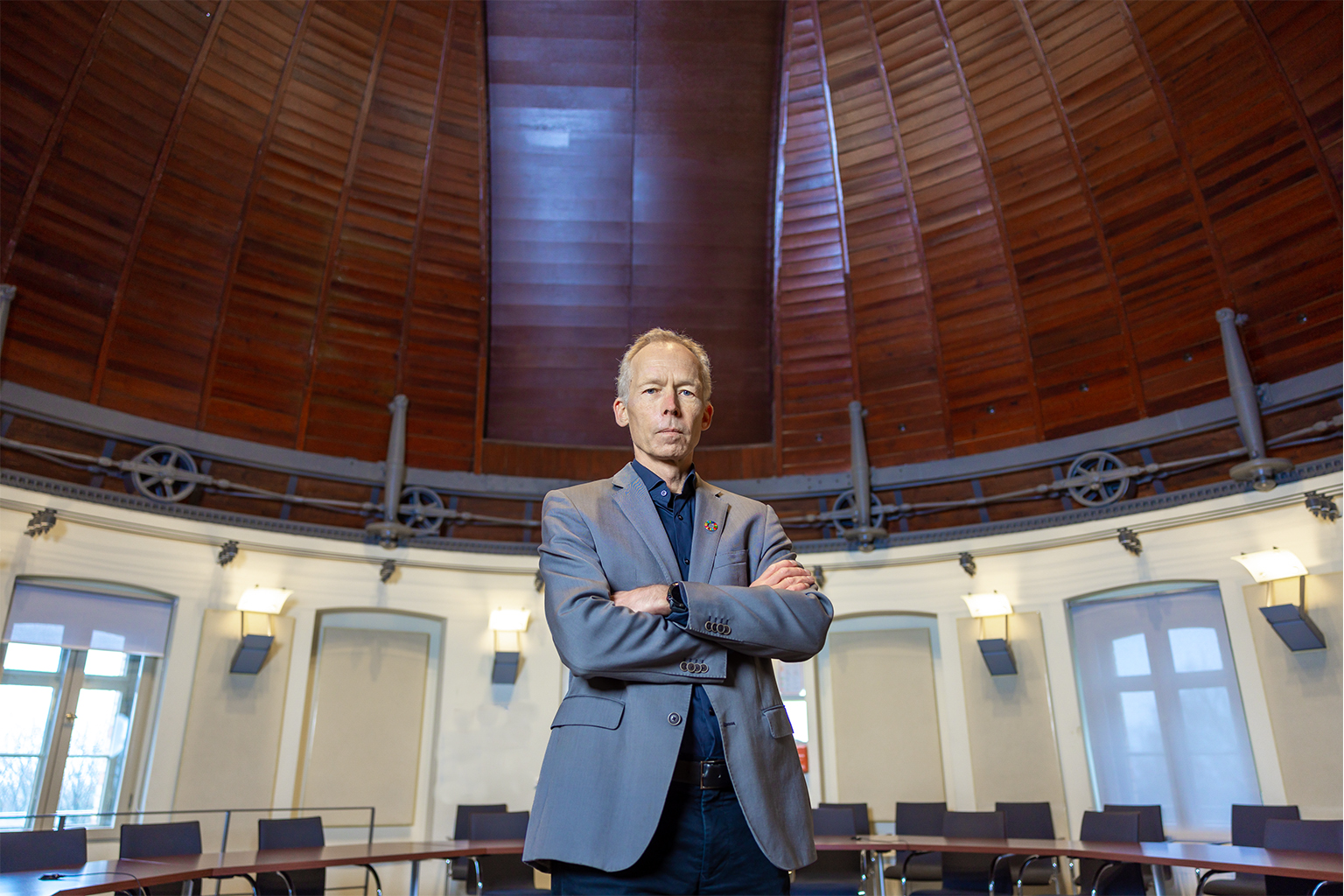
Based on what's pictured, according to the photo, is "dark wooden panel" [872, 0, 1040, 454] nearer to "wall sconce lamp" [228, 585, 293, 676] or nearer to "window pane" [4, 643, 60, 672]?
"wall sconce lamp" [228, 585, 293, 676]

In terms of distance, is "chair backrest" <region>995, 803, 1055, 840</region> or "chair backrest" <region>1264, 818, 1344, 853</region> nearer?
"chair backrest" <region>1264, 818, 1344, 853</region>

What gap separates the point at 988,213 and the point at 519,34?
4.70 metres

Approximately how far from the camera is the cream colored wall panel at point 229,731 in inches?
293

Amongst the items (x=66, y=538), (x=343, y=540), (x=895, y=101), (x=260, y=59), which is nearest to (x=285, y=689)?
(x=343, y=540)

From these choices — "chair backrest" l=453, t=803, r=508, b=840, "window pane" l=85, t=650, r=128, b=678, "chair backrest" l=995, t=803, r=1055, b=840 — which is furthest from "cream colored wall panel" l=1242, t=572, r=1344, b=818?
"window pane" l=85, t=650, r=128, b=678

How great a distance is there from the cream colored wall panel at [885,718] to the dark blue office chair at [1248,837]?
273 centimetres

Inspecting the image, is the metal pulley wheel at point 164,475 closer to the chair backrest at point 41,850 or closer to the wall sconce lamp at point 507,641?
the wall sconce lamp at point 507,641

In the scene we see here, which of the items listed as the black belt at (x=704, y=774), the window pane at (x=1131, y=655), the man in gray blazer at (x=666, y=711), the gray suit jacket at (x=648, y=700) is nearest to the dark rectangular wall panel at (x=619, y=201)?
the window pane at (x=1131, y=655)

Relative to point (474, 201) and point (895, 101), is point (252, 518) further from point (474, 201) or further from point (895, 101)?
point (895, 101)

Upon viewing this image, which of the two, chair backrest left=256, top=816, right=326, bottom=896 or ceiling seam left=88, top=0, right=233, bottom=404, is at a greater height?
ceiling seam left=88, top=0, right=233, bottom=404

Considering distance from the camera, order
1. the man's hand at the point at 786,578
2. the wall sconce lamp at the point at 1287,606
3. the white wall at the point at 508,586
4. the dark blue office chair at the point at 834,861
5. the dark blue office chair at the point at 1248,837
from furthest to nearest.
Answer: the white wall at the point at 508,586 → the wall sconce lamp at the point at 1287,606 → the dark blue office chair at the point at 834,861 → the dark blue office chair at the point at 1248,837 → the man's hand at the point at 786,578

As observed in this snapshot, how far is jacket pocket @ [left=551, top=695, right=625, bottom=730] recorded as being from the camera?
1.62m

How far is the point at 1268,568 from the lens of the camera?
6.84 meters

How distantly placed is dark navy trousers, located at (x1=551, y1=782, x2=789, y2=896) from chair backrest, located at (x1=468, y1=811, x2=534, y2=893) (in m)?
5.37
